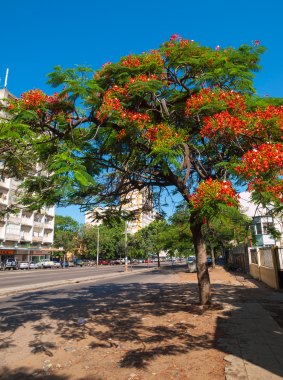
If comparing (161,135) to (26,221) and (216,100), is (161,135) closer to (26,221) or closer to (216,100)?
(216,100)

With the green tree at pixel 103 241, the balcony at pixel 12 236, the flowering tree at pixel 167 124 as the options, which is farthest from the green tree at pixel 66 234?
the flowering tree at pixel 167 124

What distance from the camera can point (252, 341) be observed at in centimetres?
632

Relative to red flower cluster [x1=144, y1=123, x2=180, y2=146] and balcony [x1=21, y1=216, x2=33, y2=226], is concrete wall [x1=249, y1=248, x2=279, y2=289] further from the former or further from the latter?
balcony [x1=21, y1=216, x2=33, y2=226]

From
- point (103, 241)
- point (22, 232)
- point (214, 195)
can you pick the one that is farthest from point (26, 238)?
point (214, 195)

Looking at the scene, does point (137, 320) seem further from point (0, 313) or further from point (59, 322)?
point (0, 313)

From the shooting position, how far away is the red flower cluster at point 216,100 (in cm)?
809

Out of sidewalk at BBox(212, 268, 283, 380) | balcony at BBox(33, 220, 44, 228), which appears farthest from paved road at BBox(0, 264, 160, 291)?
balcony at BBox(33, 220, 44, 228)

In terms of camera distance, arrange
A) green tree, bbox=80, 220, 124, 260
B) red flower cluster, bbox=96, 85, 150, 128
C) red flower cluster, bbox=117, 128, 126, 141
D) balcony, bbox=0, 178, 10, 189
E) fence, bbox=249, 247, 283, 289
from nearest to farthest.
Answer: red flower cluster, bbox=96, 85, 150, 128, red flower cluster, bbox=117, 128, 126, 141, fence, bbox=249, 247, 283, 289, balcony, bbox=0, 178, 10, 189, green tree, bbox=80, 220, 124, 260

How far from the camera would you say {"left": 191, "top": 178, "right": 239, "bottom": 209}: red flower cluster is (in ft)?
21.1

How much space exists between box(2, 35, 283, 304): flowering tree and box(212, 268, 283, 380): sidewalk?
1.79m

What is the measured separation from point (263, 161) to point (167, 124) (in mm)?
3801

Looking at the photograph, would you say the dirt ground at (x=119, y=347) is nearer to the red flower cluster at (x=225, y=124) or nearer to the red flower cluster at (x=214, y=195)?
the red flower cluster at (x=214, y=195)

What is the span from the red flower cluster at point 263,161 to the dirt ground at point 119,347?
3.31 metres

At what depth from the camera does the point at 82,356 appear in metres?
5.99
